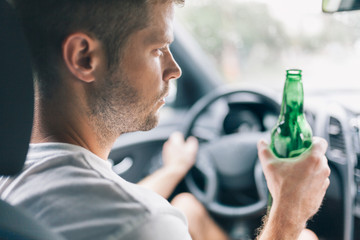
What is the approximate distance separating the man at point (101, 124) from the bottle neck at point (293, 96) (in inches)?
7.0

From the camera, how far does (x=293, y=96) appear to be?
1.29 metres

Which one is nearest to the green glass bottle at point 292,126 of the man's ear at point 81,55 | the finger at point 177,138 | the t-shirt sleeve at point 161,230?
the t-shirt sleeve at point 161,230

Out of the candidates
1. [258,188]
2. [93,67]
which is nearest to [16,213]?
[93,67]

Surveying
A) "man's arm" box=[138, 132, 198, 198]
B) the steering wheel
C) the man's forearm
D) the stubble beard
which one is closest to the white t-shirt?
the stubble beard

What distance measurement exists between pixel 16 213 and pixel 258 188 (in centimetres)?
143

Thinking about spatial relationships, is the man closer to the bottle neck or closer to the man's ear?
the man's ear

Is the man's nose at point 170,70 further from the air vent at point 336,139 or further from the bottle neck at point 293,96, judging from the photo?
the air vent at point 336,139

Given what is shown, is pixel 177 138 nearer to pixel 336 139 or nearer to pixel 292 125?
pixel 336 139

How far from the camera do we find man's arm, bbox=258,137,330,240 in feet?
3.84

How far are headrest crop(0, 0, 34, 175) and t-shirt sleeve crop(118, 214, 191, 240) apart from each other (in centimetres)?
32

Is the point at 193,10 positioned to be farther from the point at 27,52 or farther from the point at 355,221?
the point at 27,52

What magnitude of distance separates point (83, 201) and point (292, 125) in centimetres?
77

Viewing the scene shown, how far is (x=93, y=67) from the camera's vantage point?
1.05 m

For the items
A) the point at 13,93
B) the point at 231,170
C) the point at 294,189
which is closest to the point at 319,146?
the point at 294,189
